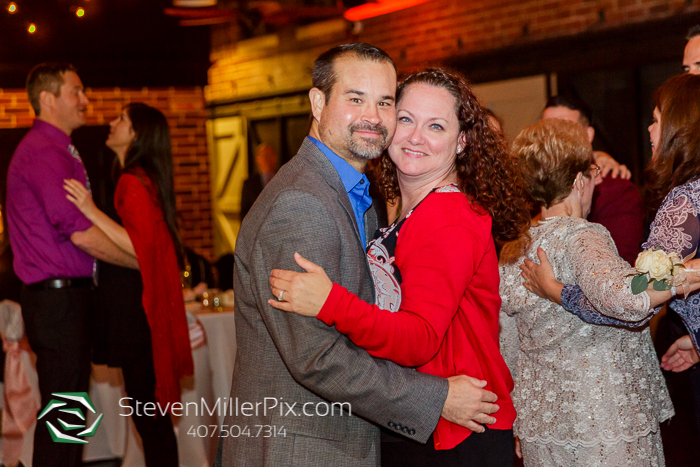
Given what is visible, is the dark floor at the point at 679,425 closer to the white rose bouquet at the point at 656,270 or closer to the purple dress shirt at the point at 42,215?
the white rose bouquet at the point at 656,270

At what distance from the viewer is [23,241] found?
11.7 feet

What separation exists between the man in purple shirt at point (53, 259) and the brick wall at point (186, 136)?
3803 mm

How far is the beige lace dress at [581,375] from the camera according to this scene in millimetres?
2168

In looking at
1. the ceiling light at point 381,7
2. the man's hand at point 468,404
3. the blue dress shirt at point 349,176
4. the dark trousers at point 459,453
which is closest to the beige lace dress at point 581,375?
the dark trousers at point 459,453

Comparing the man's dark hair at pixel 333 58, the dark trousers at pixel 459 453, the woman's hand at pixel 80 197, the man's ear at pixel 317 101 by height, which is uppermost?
the man's dark hair at pixel 333 58

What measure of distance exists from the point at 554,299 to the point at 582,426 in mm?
407

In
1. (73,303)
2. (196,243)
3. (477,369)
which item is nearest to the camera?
(477,369)

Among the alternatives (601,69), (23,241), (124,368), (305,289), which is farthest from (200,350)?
(601,69)

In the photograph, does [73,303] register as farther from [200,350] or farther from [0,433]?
[0,433]

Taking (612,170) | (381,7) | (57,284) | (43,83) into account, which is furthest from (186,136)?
(612,170)

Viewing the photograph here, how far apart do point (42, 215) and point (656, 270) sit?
292 cm

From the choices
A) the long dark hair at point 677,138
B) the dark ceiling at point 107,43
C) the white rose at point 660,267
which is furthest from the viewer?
the dark ceiling at point 107,43

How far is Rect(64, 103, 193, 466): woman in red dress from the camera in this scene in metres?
3.51

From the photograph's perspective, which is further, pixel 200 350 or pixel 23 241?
pixel 200 350
